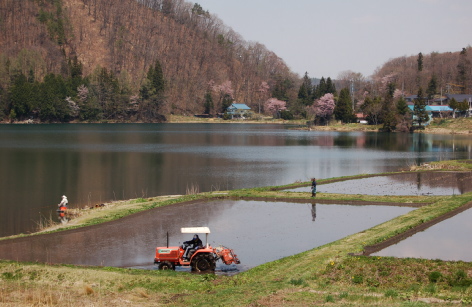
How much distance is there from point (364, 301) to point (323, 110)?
464ft

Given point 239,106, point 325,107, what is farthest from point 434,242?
point 239,106

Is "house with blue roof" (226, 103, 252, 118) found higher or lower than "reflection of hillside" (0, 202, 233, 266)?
higher

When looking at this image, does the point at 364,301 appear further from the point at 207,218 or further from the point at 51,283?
the point at 207,218

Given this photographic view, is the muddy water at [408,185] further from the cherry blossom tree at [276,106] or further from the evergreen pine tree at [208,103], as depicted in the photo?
the evergreen pine tree at [208,103]

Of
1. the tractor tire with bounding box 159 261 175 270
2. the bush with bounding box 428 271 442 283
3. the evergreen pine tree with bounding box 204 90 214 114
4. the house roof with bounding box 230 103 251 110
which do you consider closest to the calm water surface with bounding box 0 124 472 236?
the tractor tire with bounding box 159 261 175 270

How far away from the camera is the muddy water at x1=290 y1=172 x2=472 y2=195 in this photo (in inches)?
1572

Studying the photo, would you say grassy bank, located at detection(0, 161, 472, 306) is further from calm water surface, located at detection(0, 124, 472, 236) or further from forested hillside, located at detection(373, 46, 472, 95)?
forested hillside, located at detection(373, 46, 472, 95)

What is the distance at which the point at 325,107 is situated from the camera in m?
153

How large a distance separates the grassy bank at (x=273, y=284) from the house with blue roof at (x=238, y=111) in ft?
561

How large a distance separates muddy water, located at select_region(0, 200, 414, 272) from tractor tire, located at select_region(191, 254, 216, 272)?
31.3 inches

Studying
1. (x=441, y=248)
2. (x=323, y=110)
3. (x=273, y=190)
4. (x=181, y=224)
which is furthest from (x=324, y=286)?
(x=323, y=110)

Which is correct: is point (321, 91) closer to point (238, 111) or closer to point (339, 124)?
point (339, 124)

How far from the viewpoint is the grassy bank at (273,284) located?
14991 millimetres

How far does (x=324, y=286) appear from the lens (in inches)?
663
